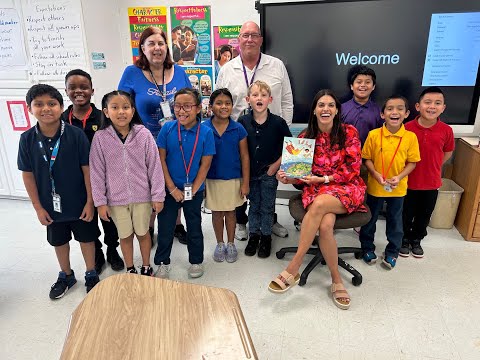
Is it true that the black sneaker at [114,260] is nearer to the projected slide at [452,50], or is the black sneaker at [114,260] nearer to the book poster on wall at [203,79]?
the book poster on wall at [203,79]

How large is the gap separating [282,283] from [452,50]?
2.34 m

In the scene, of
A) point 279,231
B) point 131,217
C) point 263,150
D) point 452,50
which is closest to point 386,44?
point 452,50

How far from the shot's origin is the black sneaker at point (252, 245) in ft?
9.19

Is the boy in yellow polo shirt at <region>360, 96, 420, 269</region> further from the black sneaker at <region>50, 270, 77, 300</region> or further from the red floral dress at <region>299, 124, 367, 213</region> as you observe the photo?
the black sneaker at <region>50, 270, 77, 300</region>

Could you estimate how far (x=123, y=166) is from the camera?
212 centimetres

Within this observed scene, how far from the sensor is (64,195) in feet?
6.93

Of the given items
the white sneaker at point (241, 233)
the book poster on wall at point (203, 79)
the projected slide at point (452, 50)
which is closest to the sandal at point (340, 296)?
the white sneaker at point (241, 233)

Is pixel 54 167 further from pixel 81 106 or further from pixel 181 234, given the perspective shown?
pixel 181 234

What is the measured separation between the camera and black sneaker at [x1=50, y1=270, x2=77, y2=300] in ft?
7.59

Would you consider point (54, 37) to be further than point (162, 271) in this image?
Yes

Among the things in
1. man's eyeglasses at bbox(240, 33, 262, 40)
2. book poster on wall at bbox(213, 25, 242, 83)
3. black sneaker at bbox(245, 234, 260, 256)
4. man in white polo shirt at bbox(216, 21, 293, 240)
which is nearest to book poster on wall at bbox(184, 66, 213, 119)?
book poster on wall at bbox(213, 25, 242, 83)

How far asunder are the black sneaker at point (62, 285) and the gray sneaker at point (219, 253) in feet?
3.33

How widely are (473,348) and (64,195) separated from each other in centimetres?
245

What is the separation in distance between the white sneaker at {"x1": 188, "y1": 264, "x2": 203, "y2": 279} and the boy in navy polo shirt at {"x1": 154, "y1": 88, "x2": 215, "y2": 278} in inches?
10.6
